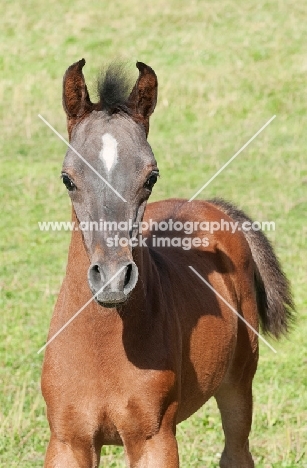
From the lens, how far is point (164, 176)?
1405 centimetres

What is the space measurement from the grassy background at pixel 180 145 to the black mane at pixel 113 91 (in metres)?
0.16

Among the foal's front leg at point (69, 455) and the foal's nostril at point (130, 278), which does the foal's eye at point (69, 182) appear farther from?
the foal's front leg at point (69, 455)

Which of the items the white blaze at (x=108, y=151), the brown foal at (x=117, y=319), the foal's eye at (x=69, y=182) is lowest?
the brown foal at (x=117, y=319)

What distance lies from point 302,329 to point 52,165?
7.56 metres

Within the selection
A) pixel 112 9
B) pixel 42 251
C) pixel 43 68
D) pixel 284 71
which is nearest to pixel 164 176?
pixel 42 251

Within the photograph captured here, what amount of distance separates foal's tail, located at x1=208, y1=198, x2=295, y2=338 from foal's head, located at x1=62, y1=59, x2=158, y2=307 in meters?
2.16

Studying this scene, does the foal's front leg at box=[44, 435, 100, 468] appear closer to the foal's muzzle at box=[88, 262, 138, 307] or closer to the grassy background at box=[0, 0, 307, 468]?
the foal's muzzle at box=[88, 262, 138, 307]

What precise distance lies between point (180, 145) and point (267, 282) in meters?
10.0

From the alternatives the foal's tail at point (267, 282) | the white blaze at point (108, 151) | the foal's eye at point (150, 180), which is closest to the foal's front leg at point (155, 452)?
the foal's eye at point (150, 180)

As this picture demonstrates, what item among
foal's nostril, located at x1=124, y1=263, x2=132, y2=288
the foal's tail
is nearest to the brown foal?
foal's nostril, located at x1=124, y1=263, x2=132, y2=288

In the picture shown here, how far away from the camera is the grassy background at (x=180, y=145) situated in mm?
6188

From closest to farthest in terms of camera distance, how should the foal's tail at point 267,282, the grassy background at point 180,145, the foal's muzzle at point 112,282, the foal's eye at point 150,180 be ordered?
the foal's muzzle at point 112,282, the foal's eye at point 150,180, the foal's tail at point 267,282, the grassy background at point 180,145

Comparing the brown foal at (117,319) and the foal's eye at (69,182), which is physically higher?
the foal's eye at (69,182)

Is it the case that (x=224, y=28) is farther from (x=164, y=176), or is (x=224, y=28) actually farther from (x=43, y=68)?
(x=164, y=176)
